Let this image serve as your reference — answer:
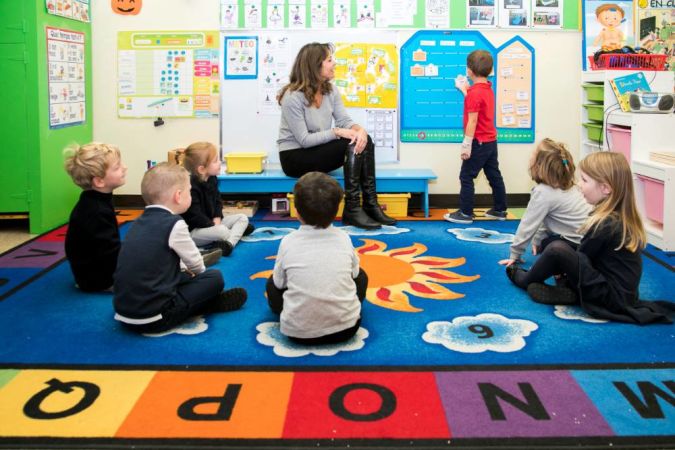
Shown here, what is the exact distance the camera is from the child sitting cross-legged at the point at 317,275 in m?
2.49

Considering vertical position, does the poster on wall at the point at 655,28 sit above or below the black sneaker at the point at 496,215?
above

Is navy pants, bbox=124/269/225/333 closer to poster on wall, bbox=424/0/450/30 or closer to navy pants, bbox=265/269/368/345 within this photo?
navy pants, bbox=265/269/368/345

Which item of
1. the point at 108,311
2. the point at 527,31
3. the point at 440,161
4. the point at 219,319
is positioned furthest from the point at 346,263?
the point at 527,31

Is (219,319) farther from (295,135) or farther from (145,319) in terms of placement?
(295,135)

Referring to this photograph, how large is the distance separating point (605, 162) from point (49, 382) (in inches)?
86.0

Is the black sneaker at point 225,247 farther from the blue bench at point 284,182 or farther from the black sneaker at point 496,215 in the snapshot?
the black sneaker at point 496,215

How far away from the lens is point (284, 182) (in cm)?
505

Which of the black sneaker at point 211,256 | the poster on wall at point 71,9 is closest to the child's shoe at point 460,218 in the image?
the black sneaker at point 211,256

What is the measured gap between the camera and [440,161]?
5516mm

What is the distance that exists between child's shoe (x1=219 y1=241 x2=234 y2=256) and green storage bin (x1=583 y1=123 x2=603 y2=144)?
2.79 m

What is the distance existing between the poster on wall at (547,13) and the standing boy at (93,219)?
3447 millimetres

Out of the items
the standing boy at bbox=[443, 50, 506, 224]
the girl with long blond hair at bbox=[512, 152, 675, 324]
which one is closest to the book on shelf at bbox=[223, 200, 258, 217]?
the standing boy at bbox=[443, 50, 506, 224]

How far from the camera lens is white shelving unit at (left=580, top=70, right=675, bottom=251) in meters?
3.99

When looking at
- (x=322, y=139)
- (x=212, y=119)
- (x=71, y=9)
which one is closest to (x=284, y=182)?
(x=322, y=139)
